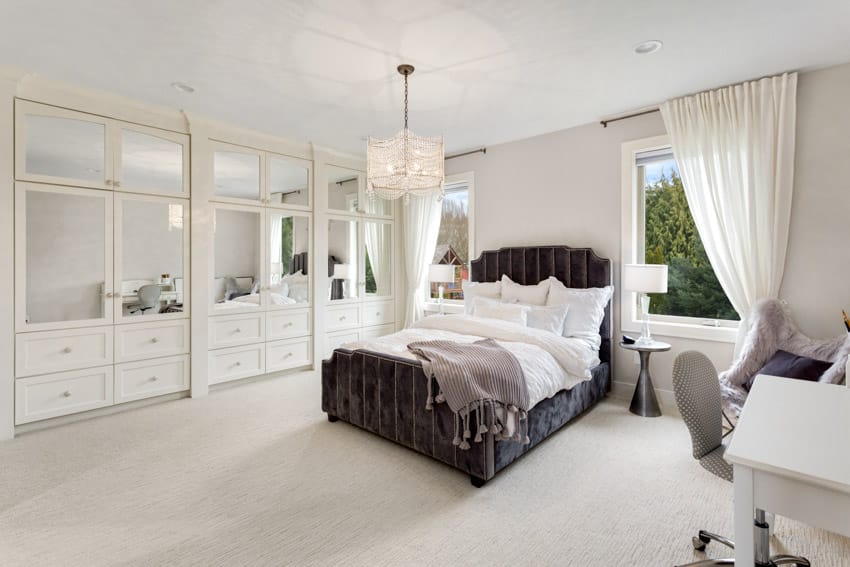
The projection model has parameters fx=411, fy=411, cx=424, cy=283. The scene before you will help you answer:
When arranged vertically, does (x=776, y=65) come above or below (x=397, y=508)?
above

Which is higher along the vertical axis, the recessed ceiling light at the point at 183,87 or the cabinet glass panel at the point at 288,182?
the recessed ceiling light at the point at 183,87

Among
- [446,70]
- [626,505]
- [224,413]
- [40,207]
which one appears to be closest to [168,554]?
[224,413]

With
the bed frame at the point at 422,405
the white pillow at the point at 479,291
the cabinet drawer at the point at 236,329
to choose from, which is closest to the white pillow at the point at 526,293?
the white pillow at the point at 479,291

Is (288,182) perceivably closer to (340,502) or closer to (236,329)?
(236,329)

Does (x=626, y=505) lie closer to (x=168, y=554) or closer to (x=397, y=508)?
(x=397, y=508)

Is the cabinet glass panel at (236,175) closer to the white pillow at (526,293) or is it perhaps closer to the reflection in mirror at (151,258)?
the reflection in mirror at (151,258)

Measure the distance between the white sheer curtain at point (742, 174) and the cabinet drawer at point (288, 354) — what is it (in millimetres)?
4104

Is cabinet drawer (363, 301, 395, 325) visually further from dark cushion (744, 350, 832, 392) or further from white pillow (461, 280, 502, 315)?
dark cushion (744, 350, 832, 392)

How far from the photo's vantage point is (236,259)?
4215mm

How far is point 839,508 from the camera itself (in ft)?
3.11

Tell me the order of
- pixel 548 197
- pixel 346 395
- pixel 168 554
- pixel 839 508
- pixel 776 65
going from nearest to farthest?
pixel 839 508 < pixel 168 554 < pixel 776 65 < pixel 346 395 < pixel 548 197

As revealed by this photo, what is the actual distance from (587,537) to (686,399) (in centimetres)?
80

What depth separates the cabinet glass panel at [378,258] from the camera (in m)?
5.39

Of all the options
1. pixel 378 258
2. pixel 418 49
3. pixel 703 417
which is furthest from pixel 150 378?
pixel 703 417
